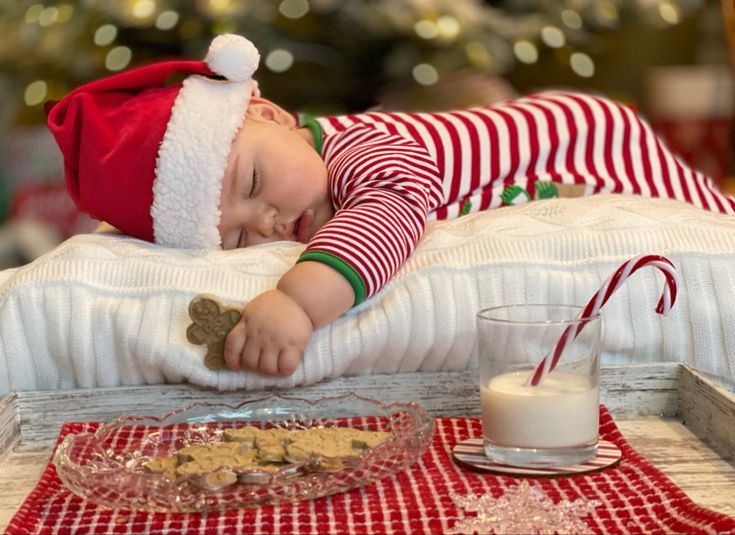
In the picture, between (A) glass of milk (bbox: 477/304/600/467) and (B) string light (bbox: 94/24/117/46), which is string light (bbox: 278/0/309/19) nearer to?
(B) string light (bbox: 94/24/117/46)

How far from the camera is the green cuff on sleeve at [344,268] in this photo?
2.95 ft

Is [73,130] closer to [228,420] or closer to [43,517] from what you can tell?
[228,420]

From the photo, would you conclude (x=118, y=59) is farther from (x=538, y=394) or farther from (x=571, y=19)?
(x=538, y=394)

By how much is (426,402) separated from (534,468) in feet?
0.56

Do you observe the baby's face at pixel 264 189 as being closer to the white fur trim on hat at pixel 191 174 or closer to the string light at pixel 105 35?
the white fur trim on hat at pixel 191 174

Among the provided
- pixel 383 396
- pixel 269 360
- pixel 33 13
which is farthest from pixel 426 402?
pixel 33 13

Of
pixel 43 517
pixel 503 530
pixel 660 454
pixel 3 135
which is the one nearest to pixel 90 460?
pixel 43 517

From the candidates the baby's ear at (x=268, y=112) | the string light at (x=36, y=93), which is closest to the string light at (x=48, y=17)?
the string light at (x=36, y=93)

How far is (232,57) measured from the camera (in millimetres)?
1161

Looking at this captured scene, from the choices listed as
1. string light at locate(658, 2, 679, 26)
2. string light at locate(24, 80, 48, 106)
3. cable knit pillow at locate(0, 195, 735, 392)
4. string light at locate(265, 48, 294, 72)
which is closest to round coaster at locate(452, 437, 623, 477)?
cable knit pillow at locate(0, 195, 735, 392)

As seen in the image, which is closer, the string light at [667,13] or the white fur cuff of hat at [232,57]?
the white fur cuff of hat at [232,57]

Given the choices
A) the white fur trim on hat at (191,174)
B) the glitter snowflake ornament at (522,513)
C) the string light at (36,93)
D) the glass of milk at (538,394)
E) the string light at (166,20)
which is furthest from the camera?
the string light at (36,93)

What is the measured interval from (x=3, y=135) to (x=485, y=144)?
180cm

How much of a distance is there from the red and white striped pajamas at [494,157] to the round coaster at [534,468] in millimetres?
297
